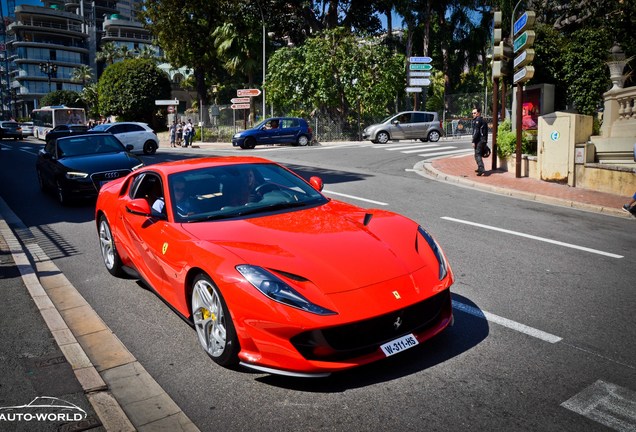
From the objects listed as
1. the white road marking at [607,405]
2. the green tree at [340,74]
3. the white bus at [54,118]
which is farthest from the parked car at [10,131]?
the white road marking at [607,405]

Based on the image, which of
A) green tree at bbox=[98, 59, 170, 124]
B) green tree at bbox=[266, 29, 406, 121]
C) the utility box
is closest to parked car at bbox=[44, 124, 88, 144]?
green tree at bbox=[98, 59, 170, 124]

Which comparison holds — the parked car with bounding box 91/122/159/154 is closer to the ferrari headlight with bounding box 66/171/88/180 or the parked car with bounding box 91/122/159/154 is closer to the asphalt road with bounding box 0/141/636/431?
the ferrari headlight with bounding box 66/171/88/180

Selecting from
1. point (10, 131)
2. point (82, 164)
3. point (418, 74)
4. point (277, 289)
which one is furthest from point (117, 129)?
point (10, 131)

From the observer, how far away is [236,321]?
12.0 feet

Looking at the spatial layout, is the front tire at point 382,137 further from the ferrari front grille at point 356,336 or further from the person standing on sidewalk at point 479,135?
the ferrari front grille at point 356,336

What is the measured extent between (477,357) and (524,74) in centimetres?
1164

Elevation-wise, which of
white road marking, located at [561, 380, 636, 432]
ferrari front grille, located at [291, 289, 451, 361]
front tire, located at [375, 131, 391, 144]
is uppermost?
front tire, located at [375, 131, 391, 144]

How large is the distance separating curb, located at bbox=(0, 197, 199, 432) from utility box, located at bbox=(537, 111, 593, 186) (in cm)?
1166

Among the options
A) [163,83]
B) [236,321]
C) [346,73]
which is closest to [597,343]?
[236,321]

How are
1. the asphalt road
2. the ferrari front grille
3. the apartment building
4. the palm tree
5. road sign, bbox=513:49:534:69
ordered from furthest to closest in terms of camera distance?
the palm tree < the apartment building < road sign, bbox=513:49:534:69 < the ferrari front grille < the asphalt road

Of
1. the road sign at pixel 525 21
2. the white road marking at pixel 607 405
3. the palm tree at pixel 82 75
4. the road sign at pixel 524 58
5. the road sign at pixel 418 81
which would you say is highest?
the palm tree at pixel 82 75

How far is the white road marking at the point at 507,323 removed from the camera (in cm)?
434

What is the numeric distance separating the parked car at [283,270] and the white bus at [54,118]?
47403 millimetres

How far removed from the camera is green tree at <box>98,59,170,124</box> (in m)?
45.3
